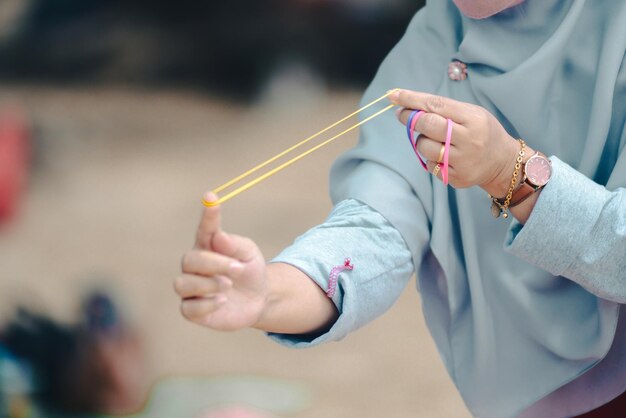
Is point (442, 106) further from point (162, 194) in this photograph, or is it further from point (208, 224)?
point (162, 194)

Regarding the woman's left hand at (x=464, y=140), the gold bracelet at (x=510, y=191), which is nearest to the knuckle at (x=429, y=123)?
the woman's left hand at (x=464, y=140)

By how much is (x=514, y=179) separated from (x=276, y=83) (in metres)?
3.56

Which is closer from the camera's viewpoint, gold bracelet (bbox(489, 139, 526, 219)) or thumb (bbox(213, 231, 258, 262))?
thumb (bbox(213, 231, 258, 262))

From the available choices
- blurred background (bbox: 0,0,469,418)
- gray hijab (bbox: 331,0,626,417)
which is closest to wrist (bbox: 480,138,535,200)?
gray hijab (bbox: 331,0,626,417)

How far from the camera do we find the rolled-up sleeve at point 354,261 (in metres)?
1.07

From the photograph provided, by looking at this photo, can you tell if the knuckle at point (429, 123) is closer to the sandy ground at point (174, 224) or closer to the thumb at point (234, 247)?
the thumb at point (234, 247)

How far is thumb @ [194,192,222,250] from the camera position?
838 millimetres

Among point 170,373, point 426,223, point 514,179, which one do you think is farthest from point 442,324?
point 170,373

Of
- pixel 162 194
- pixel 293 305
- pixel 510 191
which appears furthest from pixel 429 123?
pixel 162 194

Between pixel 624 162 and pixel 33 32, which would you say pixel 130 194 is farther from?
pixel 624 162

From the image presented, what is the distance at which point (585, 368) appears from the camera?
48.2 inches

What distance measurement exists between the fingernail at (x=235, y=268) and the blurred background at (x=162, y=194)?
1.31 meters

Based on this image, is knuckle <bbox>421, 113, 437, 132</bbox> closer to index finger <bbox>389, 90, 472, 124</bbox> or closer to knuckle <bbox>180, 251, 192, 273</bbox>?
index finger <bbox>389, 90, 472, 124</bbox>

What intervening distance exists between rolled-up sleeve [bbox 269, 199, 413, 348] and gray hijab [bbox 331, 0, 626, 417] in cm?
2
